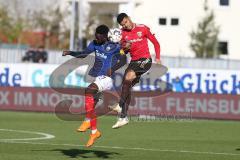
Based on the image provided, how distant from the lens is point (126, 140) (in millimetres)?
19344

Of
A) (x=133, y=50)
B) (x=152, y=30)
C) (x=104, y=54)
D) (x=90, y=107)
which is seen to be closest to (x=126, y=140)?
(x=133, y=50)

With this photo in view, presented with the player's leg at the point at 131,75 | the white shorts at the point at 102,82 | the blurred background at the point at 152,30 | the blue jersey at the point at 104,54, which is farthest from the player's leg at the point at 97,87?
the blurred background at the point at 152,30

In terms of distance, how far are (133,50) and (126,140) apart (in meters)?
3.16

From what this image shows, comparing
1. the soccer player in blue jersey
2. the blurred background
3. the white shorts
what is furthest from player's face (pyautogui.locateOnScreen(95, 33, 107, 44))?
the blurred background

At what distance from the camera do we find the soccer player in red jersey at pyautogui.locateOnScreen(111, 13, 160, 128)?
16.7 meters

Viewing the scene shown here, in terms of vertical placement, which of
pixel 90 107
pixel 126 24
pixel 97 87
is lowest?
pixel 90 107

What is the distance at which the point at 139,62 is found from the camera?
667 inches

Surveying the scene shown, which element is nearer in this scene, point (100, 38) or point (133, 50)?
point (100, 38)

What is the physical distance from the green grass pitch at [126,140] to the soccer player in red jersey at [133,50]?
923 mm

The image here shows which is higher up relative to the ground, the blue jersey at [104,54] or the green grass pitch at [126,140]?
the blue jersey at [104,54]

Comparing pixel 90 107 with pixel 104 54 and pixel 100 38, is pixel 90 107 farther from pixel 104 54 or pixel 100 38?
pixel 100 38

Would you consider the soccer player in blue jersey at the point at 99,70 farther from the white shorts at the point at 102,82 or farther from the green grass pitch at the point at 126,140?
the green grass pitch at the point at 126,140

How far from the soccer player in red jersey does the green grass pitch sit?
0.92 meters

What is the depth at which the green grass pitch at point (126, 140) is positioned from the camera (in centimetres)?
1599
